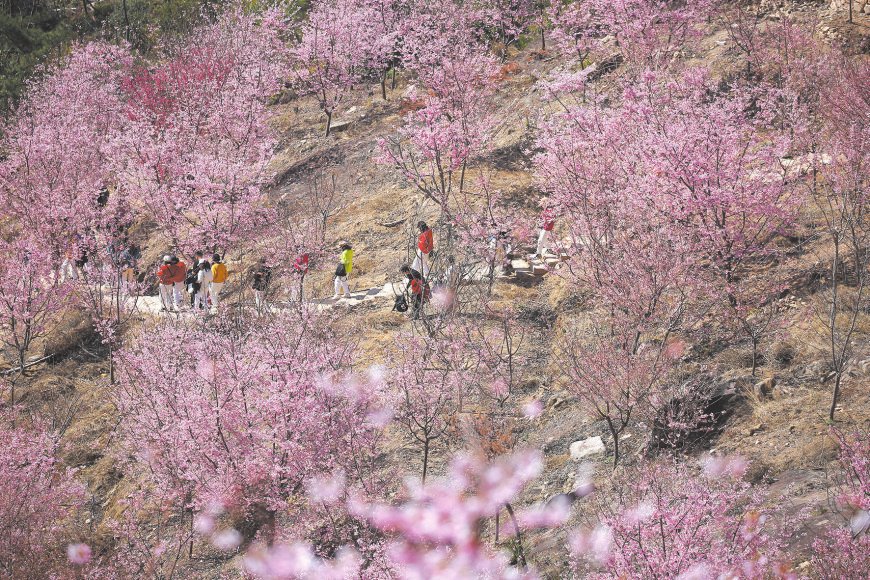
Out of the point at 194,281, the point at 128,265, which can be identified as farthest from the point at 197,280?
the point at 128,265

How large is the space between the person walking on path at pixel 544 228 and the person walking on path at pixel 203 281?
827 centimetres

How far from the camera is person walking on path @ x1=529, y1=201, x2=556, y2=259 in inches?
818

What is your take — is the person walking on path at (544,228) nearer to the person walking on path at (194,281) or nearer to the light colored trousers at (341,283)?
the light colored trousers at (341,283)

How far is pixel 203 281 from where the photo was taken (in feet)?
69.7

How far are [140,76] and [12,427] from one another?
70.3ft

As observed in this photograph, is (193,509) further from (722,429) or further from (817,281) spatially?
(817,281)

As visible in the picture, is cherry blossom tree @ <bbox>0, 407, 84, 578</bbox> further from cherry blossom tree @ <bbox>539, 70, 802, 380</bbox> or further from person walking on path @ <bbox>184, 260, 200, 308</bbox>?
cherry blossom tree @ <bbox>539, 70, 802, 380</bbox>

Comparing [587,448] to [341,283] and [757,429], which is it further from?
[341,283]

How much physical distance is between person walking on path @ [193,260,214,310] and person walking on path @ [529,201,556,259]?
8273 millimetres

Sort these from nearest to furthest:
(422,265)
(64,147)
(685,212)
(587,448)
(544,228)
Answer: (587,448) < (685,212) < (422,265) < (544,228) < (64,147)

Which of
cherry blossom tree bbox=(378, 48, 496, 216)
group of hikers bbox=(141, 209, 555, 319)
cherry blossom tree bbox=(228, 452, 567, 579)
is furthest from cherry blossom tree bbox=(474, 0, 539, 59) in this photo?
cherry blossom tree bbox=(228, 452, 567, 579)

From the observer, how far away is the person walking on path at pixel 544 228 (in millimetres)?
20781

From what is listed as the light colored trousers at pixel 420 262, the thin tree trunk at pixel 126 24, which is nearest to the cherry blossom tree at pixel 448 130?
the light colored trousers at pixel 420 262

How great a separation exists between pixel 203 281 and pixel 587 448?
11.3 metres
